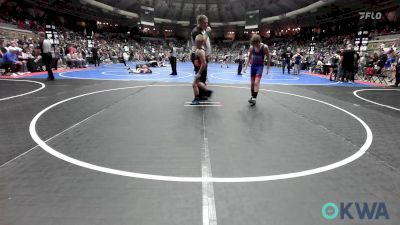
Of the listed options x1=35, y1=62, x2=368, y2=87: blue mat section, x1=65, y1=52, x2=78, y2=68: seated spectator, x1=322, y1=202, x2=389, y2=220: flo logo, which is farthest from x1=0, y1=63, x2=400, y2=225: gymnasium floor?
x1=65, y1=52, x2=78, y2=68: seated spectator

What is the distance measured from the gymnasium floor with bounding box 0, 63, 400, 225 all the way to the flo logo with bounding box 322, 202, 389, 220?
0.03 meters

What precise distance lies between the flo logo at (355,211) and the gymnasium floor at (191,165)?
0.03 m

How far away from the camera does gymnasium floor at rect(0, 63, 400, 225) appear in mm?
2424

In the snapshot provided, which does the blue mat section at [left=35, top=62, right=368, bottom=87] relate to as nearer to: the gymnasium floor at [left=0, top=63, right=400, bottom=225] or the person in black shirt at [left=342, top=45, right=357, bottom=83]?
the person in black shirt at [left=342, top=45, right=357, bottom=83]

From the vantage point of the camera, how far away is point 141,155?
12.2 ft

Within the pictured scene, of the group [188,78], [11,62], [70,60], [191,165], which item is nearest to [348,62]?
[188,78]

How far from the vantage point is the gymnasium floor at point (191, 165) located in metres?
2.42

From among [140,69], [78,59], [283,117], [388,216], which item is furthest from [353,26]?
[388,216]

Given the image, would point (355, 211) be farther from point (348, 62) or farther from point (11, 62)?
point (11, 62)

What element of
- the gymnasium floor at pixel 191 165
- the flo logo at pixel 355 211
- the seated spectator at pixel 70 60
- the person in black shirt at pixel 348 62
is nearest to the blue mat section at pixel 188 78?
the person in black shirt at pixel 348 62

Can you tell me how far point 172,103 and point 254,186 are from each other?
4729 mm

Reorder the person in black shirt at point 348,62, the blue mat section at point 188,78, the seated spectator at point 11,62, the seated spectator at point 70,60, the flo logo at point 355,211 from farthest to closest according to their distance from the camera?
the seated spectator at point 70,60, the seated spectator at point 11,62, the person in black shirt at point 348,62, the blue mat section at point 188,78, the flo logo at point 355,211

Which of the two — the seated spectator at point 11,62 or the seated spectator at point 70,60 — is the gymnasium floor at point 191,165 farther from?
the seated spectator at point 70,60

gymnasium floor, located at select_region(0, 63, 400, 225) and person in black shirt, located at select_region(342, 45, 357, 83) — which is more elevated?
person in black shirt, located at select_region(342, 45, 357, 83)
